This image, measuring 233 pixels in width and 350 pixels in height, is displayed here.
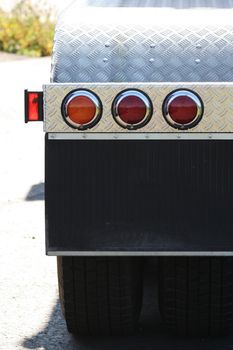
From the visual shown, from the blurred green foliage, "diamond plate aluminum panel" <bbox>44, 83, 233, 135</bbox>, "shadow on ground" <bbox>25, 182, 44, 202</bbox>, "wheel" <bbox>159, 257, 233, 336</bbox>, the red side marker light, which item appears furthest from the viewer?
the blurred green foliage

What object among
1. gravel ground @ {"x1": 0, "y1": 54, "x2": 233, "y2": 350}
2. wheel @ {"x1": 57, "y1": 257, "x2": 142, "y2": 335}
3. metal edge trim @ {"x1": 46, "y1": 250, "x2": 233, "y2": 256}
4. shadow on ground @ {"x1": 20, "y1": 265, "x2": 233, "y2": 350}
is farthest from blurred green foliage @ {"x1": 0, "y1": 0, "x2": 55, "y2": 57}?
metal edge trim @ {"x1": 46, "y1": 250, "x2": 233, "y2": 256}

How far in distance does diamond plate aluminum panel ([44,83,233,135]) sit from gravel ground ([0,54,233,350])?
1.17 m

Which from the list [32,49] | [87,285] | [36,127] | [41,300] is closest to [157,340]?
[87,285]

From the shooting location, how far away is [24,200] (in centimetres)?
811

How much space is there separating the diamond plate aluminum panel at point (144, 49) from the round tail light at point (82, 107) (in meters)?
0.08

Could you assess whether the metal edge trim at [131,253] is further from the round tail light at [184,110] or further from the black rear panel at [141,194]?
the round tail light at [184,110]

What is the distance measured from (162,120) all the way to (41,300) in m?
1.88

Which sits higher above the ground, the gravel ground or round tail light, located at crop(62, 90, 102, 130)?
round tail light, located at crop(62, 90, 102, 130)

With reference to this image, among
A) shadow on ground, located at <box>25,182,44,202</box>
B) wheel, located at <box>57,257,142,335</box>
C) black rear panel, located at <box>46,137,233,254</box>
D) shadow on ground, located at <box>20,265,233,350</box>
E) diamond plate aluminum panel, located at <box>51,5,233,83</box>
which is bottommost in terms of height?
shadow on ground, located at <box>20,265,233,350</box>

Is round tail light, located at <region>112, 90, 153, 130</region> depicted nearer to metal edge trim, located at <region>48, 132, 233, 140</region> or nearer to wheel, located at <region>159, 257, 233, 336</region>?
metal edge trim, located at <region>48, 132, 233, 140</region>

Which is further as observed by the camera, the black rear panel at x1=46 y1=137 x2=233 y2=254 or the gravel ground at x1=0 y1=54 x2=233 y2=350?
the gravel ground at x1=0 y1=54 x2=233 y2=350

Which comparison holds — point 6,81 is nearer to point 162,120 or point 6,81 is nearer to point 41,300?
point 41,300

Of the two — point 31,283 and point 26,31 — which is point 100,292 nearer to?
point 31,283

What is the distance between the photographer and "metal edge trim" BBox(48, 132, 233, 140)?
400cm
